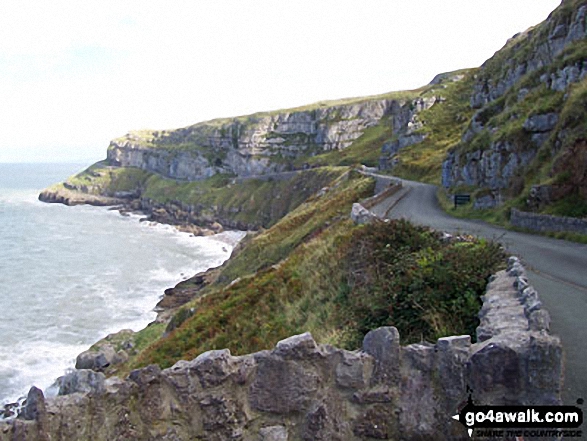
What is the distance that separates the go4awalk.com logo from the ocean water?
26220 mm

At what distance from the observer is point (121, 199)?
150 metres

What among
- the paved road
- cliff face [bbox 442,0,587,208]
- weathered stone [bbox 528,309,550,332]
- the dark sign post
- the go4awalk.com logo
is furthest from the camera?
the dark sign post

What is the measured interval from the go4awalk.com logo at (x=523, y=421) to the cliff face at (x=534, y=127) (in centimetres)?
1586

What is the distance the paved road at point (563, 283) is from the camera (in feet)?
20.6

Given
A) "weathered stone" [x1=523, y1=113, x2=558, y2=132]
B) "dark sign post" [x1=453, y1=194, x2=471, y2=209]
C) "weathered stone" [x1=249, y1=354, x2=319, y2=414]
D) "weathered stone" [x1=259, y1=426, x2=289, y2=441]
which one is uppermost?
"weathered stone" [x1=523, y1=113, x2=558, y2=132]

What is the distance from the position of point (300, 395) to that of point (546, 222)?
51.2 feet

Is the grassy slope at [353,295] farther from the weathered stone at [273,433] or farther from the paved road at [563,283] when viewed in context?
the weathered stone at [273,433]

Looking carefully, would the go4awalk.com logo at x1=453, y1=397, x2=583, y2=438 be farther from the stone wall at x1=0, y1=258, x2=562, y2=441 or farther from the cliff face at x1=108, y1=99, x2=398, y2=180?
the cliff face at x1=108, y1=99, x2=398, y2=180

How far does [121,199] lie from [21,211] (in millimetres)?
35771

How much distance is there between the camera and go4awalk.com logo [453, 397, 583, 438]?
4957mm

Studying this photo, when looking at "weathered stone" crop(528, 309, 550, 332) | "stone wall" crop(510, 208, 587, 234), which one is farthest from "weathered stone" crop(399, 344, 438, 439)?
"stone wall" crop(510, 208, 587, 234)

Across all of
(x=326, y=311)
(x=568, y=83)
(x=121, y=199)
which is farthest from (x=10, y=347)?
(x=121, y=199)

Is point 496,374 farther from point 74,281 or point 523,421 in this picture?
point 74,281

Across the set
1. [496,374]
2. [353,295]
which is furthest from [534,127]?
[496,374]
